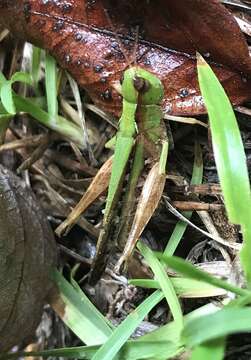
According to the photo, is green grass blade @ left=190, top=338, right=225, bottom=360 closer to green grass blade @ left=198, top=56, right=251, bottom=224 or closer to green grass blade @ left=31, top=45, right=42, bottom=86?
green grass blade @ left=198, top=56, right=251, bottom=224

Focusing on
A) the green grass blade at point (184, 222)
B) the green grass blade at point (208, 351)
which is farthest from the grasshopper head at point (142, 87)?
the green grass blade at point (208, 351)

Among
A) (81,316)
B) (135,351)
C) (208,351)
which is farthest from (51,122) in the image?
(208,351)

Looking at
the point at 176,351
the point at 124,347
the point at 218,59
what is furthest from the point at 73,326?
the point at 218,59

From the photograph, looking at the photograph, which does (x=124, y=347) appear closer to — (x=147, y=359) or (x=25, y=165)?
(x=147, y=359)

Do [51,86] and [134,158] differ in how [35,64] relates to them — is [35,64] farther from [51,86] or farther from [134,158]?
[134,158]

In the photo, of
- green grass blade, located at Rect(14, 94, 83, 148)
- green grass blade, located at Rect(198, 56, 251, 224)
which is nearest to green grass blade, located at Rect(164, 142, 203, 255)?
green grass blade, located at Rect(198, 56, 251, 224)

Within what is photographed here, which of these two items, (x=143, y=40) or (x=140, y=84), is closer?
(x=140, y=84)

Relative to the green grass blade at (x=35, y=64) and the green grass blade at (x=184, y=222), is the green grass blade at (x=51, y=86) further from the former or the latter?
the green grass blade at (x=184, y=222)
